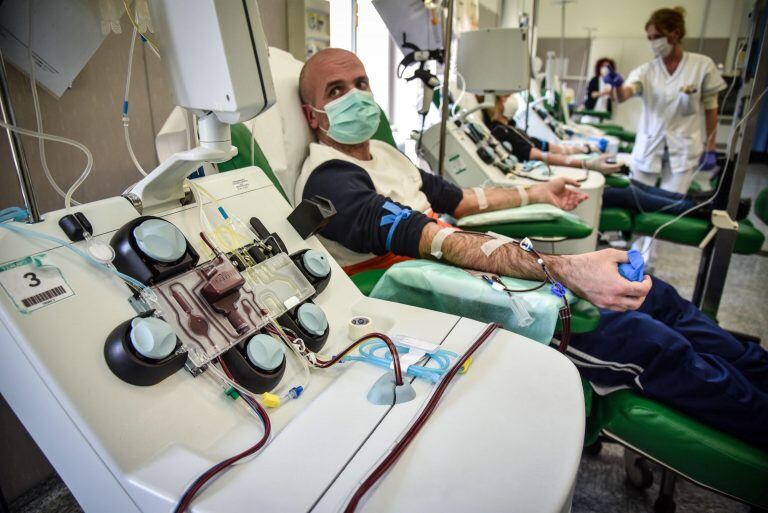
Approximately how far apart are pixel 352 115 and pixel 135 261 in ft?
2.92

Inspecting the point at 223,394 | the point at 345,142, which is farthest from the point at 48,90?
the point at 223,394

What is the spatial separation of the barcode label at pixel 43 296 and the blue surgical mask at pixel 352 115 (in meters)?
0.97

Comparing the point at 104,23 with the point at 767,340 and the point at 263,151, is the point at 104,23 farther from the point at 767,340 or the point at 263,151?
the point at 767,340

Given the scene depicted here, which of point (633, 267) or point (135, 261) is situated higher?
point (135, 261)

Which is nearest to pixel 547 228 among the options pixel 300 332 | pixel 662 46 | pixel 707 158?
pixel 300 332

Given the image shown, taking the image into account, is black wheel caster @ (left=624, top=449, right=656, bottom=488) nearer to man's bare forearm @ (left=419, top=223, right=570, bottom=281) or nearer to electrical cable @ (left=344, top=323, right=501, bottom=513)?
man's bare forearm @ (left=419, top=223, right=570, bottom=281)

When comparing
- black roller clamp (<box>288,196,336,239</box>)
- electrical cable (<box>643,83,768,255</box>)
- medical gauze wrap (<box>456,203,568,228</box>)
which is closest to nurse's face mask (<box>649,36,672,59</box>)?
electrical cable (<box>643,83,768,255</box>)

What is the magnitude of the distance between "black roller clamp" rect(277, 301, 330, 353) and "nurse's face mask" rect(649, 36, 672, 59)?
3.26 meters

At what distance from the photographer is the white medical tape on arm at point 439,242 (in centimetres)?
118

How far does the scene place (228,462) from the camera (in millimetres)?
556

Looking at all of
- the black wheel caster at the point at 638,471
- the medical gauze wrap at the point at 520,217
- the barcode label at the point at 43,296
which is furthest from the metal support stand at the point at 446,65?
the barcode label at the point at 43,296

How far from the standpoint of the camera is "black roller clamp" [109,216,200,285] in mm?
703

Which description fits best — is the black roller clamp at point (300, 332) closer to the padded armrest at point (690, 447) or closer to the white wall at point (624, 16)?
the padded armrest at point (690, 447)

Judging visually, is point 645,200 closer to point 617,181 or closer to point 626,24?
point 617,181
